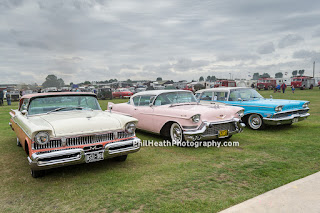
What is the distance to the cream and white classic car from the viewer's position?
382 centimetres

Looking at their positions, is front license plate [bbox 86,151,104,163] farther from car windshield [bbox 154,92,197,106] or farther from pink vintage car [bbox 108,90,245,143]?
car windshield [bbox 154,92,197,106]

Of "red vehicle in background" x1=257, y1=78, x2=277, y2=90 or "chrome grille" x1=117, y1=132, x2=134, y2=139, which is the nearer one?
"chrome grille" x1=117, y1=132, x2=134, y2=139

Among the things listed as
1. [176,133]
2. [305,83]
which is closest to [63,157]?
[176,133]

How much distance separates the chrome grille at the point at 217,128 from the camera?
5910mm

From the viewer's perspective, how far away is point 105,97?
94.7 feet

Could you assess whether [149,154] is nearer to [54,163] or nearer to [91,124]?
[91,124]

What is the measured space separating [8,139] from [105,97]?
21.8 meters

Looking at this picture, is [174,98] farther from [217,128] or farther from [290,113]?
[290,113]

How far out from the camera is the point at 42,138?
12.5 ft

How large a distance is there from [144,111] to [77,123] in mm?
3171

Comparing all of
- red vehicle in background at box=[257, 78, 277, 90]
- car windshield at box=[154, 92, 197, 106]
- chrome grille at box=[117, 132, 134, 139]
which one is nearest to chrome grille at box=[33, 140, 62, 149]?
chrome grille at box=[117, 132, 134, 139]

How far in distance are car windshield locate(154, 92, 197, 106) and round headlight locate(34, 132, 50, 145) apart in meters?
3.68

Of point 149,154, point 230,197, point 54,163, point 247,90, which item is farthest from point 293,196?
point 247,90

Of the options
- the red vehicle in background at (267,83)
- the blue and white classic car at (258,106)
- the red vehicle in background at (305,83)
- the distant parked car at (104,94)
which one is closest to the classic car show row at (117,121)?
the blue and white classic car at (258,106)
